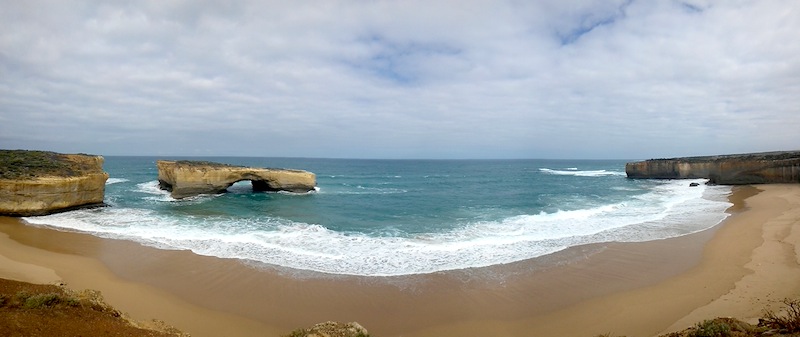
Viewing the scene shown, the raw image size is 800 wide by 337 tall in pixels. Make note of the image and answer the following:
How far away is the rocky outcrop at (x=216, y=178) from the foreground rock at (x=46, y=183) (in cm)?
484

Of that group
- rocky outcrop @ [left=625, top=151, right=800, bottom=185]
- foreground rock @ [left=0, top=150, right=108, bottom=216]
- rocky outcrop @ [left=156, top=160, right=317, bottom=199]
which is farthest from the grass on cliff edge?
rocky outcrop @ [left=625, top=151, right=800, bottom=185]

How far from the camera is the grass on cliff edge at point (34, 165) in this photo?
19.2m

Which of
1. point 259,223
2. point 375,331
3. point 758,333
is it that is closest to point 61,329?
point 375,331

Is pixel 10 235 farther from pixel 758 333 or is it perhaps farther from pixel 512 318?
pixel 758 333

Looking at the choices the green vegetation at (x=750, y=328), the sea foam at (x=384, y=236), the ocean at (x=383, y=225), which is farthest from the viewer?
the ocean at (x=383, y=225)

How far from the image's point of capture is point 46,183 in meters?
19.0

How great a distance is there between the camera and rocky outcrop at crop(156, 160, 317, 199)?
89.5 feet

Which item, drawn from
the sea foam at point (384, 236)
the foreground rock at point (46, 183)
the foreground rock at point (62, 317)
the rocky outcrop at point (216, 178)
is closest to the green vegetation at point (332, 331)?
the foreground rock at point (62, 317)

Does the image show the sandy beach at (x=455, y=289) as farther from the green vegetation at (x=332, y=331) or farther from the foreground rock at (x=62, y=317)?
the green vegetation at (x=332, y=331)

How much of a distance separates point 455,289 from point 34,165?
23902 millimetres

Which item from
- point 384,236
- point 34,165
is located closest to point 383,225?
point 384,236

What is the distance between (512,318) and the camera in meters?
8.66

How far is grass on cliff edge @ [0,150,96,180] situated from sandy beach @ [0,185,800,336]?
7817 millimetres

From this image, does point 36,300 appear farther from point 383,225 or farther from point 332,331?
point 383,225
